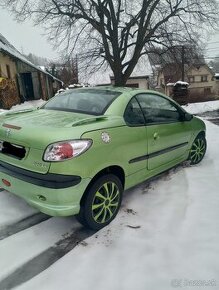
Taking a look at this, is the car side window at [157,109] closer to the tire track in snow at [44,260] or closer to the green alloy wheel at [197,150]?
the green alloy wheel at [197,150]

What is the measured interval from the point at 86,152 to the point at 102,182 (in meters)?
0.43

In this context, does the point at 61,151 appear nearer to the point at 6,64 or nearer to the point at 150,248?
the point at 150,248

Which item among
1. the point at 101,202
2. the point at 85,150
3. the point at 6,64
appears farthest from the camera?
the point at 6,64

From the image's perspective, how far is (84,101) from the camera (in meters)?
3.71

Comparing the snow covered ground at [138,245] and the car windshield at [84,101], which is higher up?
the car windshield at [84,101]

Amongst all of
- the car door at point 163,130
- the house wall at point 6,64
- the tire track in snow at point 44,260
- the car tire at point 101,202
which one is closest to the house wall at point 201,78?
the house wall at point 6,64

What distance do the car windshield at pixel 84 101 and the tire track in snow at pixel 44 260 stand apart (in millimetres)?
1421

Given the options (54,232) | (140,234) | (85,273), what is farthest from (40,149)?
(140,234)

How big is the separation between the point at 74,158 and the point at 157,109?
72.4 inches

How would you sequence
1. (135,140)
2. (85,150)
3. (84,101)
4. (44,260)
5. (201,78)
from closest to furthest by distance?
(44,260) < (85,150) < (135,140) < (84,101) < (201,78)

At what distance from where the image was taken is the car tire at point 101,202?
291 centimetres

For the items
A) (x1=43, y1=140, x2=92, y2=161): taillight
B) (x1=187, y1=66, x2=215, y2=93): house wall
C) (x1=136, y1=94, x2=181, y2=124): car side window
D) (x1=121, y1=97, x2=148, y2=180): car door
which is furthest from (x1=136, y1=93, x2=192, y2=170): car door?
(x1=187, y1=66, x2=215, y2=93): house wall

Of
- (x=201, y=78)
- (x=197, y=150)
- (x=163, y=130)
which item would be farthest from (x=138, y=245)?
(x=201, y=78)

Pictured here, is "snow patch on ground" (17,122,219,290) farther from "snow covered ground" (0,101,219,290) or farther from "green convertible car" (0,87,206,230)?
"green convertible car" (0,87,206,230)
